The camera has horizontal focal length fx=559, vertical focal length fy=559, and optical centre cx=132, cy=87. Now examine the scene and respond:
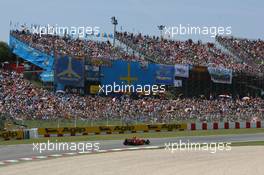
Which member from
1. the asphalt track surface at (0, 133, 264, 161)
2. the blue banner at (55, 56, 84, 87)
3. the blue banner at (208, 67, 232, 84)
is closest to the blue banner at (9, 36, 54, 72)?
the blue banner at (55, 56, 84, 87)

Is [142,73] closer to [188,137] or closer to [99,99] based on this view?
[99,99]

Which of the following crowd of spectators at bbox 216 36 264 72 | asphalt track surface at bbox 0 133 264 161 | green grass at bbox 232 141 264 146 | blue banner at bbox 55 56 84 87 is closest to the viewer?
asphalt track surface at bbox 0 133 264 161

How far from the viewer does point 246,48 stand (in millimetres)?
60625

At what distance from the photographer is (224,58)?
57219 millimetres

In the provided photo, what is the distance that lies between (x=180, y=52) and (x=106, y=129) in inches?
852

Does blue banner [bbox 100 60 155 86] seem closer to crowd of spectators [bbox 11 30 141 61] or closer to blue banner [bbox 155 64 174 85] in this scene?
blue banner [bbox 155 64 174 85]

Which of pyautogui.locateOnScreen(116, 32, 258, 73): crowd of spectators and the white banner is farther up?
pyautogui.locateOnScreen(116, 32, 258, 73): crowd of spectators

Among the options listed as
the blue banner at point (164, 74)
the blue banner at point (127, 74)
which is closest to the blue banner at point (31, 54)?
the blue banner at point (127, 74)

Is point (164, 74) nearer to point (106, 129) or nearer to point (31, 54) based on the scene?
point (31, 54)

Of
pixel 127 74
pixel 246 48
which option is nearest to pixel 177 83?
pixel 127 74

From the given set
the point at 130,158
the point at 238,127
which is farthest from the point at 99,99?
the point at 130,158

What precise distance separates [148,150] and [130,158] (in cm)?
393

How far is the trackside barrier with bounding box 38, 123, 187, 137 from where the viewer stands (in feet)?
103

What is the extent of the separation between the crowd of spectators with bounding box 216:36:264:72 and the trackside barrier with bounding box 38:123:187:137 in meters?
22.2
